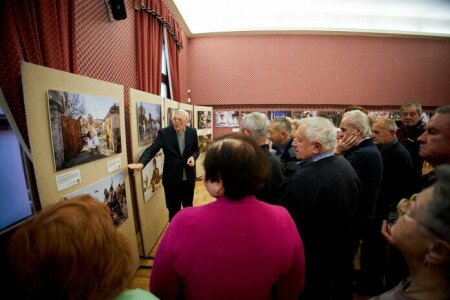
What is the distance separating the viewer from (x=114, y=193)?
2.36 m

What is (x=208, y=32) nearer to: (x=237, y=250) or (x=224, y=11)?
(x=224, y=11)

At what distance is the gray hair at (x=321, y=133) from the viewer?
1.73 meters

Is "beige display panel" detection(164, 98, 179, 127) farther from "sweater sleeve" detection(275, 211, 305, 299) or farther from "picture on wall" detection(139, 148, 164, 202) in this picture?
"sweater sleeve" detection(275, 211, 305, 299)

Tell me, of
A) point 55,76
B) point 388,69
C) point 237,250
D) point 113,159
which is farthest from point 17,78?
point 388,69

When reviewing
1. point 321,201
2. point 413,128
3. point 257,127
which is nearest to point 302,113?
point 413,128

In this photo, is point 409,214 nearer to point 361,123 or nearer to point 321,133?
point 321,133

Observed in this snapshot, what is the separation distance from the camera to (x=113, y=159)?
7.72 ft

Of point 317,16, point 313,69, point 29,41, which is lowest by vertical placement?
point 29,41

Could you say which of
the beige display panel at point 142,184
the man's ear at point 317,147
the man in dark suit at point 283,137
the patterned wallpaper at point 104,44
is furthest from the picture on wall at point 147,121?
the man's ear at point 317,147

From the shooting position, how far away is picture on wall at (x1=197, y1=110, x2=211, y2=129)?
675 cm

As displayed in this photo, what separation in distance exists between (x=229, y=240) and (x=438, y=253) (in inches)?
26.7

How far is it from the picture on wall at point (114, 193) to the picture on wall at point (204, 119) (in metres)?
4.30

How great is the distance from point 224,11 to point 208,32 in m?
0.71

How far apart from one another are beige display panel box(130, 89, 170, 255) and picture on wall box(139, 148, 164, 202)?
39 mm
